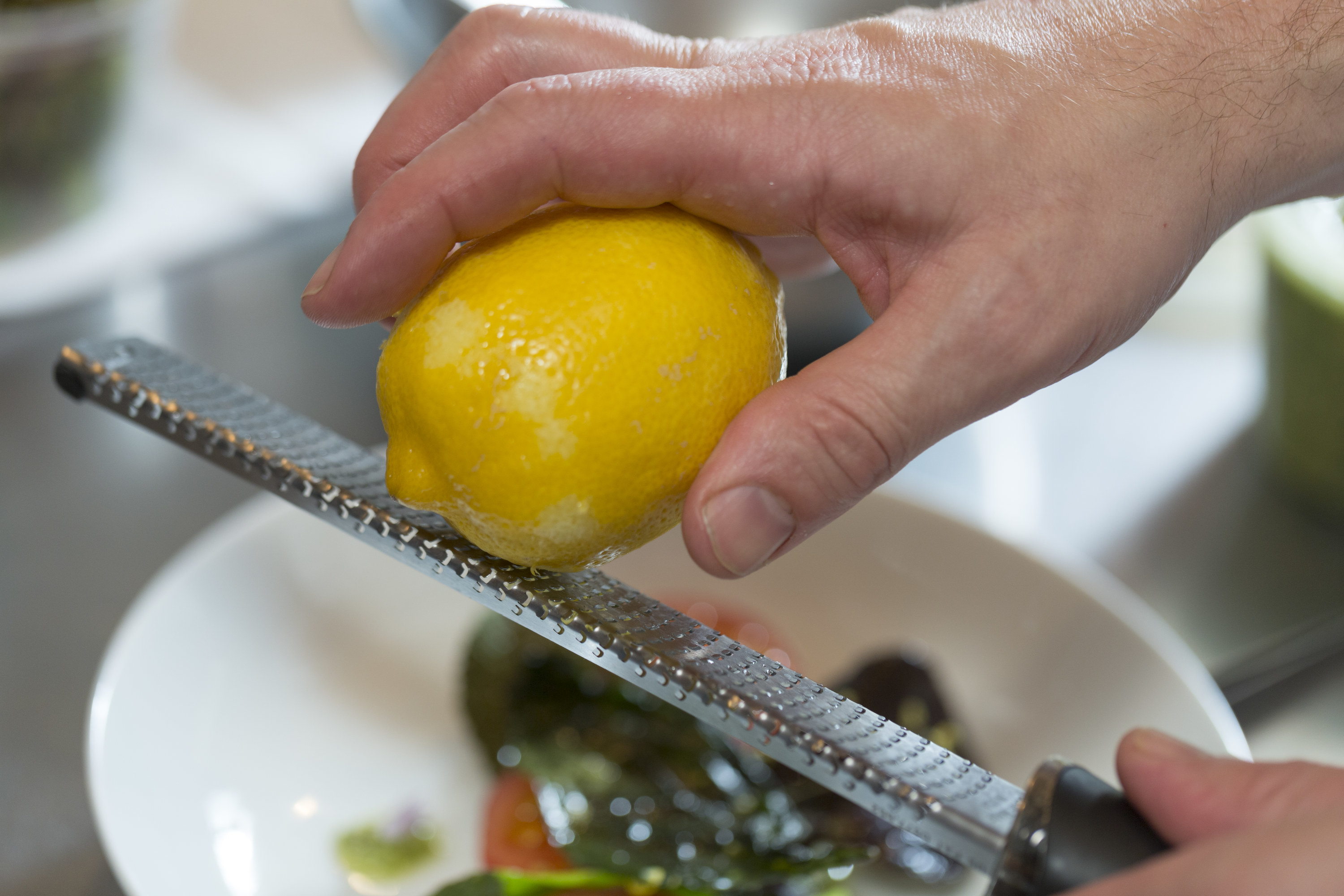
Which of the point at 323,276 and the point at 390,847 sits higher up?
→ the point at 323,276

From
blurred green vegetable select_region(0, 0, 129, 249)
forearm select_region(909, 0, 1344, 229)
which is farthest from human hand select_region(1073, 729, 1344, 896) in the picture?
blurred green vegetable select_region(0, 0, 129, 249)

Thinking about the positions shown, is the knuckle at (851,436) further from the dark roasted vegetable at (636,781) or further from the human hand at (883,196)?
the dark roasted vegetable at (636,781)

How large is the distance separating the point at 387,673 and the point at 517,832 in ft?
0.75

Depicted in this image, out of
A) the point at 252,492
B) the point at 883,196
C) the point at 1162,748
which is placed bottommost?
the point at 252,492

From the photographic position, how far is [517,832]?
1.04 meters

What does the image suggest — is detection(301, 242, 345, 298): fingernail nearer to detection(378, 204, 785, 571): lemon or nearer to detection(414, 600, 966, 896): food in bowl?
detection(378, 204, 785, 571): lemon

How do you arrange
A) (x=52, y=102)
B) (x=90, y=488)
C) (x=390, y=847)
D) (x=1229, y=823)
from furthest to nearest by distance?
(x=52, y=102) < (x=90, y=488) < (x=390, y=847) < (x=1229, y=823)

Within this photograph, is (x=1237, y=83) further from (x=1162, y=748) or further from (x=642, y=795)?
(x=642, y=795)

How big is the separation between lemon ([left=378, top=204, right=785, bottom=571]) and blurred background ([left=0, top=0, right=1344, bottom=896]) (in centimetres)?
63

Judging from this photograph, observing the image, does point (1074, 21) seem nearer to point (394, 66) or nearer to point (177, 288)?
point (394, 66)

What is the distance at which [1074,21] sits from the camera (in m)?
0.70

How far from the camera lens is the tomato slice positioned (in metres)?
1.02

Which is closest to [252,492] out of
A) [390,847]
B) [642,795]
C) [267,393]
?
[267,393]

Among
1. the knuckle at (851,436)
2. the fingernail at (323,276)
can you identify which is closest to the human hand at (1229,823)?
the knuckle at (851,436)
